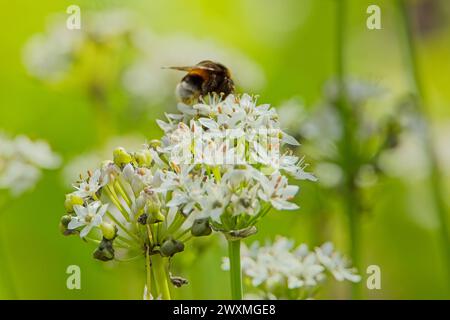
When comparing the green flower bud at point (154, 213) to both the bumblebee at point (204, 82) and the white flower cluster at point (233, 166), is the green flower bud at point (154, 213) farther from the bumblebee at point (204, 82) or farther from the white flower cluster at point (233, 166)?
the bumblebee at point (204, 82)

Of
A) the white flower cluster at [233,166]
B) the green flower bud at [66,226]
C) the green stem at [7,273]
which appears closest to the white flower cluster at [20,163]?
the green stem at [7,273]

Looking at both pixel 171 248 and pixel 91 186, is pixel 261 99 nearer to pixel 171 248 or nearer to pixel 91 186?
pixel 91 186

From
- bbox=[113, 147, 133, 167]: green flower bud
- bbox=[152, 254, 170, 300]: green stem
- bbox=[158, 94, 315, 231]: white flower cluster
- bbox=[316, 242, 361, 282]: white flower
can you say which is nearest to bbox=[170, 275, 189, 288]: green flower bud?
bbox=[152, 254, 170, 300]: green stem

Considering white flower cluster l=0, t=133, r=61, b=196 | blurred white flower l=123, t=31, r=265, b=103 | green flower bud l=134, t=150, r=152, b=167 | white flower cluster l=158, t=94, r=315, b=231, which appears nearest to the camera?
white flower cluster l=158, t=94, r=315, b=231

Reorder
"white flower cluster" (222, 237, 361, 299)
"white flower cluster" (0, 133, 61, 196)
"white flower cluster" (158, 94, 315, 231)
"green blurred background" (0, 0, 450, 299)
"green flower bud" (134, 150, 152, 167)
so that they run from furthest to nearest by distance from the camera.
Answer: "green blurred background" (0, 0, 450, 299) < "white flower cluster" (0, 133, 61, 196) < "white flower cluster" (222, 237, 361, 299) < "green flower bud" (134, 150, 152, 167) < "white flower cluster" (158, 94, 315, 231)

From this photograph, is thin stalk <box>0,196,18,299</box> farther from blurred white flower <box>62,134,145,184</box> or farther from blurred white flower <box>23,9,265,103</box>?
blurred white flower <box>23,9,265,103</box>
